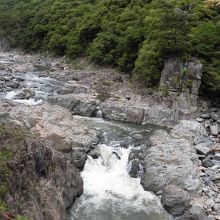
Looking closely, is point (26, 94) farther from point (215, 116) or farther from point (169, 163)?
point (215, 116)

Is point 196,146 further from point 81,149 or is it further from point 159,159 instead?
point 81,149

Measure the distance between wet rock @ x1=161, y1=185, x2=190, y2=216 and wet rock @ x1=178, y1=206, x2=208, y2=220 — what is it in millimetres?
792

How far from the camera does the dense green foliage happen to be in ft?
114

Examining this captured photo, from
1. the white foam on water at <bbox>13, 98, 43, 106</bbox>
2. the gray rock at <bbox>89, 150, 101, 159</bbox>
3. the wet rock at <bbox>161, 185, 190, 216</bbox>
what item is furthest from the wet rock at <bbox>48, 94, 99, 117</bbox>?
the wet rock at <bbox>161, 185, 190, 216</bbox>

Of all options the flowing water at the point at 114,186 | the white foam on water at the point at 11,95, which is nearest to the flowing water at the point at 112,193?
the flowing water at the point at 114,186

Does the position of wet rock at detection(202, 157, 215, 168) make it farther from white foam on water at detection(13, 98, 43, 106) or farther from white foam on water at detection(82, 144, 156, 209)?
white foam on water at detection(13, 98, 43, 106)

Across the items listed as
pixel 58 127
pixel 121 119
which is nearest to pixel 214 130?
pixel 121 119

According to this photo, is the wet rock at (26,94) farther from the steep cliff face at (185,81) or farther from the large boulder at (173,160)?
the large boulder at (173,160)

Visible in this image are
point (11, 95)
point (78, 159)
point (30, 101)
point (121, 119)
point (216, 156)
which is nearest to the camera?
point (78, 159)

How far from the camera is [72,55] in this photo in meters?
53.1

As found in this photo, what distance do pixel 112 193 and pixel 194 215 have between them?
457 centimetres

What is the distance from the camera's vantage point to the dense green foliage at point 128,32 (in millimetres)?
34625

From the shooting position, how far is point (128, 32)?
42.3 meters

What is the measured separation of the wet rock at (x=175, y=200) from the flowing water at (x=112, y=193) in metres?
0.36
